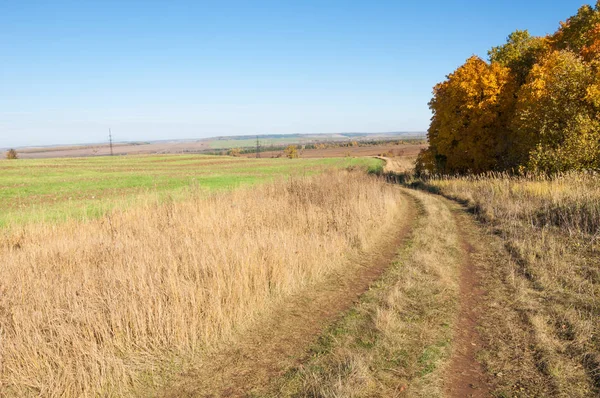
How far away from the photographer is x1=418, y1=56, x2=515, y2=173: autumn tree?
25016 mm

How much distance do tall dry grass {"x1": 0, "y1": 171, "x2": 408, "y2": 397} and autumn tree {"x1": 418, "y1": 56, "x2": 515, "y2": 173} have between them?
19.5m

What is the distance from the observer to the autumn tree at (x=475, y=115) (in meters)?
25.0

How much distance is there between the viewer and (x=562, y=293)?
6.63 m

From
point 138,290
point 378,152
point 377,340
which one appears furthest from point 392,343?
point 378,152

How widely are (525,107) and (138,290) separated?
896 inches

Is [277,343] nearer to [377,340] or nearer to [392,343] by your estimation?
[377,340]

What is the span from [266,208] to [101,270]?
6013 millimetres

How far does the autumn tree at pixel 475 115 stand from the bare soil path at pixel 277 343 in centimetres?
2091

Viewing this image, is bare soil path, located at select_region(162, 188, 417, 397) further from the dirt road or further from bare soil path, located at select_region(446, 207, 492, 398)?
bare soil path, located at select_region(446, 207, 492, 398)

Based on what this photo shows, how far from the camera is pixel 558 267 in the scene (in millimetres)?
7668

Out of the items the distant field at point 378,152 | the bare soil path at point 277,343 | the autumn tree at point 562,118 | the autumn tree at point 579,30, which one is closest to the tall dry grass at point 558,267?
the autumn tree at point 562,118

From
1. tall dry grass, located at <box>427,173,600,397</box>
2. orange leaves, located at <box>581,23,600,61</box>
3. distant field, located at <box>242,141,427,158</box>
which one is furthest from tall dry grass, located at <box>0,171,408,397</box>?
distant field, located at <box>242,141,427,158</box>

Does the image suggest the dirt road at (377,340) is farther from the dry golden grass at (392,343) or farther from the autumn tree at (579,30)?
the autumn tree at (579,30)

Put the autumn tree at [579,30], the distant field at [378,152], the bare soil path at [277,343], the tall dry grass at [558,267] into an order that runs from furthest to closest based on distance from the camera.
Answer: the distant field at [378,152], the autumn tree at [579,30], the tall dry grass at [558,267], the bare soil path at [277,343]
